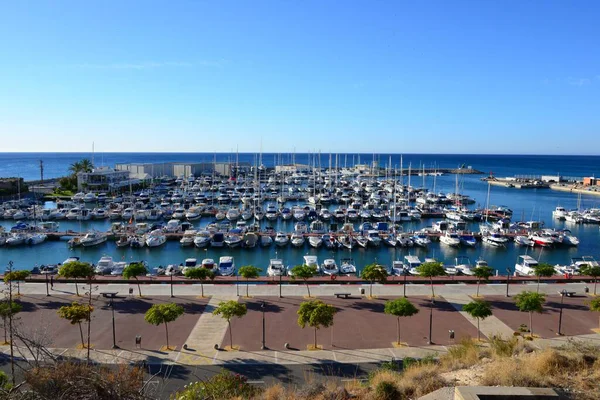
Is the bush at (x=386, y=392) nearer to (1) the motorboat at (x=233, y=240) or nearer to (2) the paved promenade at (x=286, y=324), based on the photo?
(2) the paved promenade at (x=286, y=324)

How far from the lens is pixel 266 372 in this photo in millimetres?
19016

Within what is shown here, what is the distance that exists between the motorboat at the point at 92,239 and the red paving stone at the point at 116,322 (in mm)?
25812

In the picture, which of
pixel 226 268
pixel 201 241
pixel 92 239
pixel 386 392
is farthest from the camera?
pixel 92 239

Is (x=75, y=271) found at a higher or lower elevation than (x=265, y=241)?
higher

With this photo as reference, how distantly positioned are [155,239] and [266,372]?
37.9 m

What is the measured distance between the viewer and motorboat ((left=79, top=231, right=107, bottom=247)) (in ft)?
175

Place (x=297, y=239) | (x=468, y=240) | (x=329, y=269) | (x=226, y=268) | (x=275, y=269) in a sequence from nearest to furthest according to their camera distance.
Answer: (x=275, y=269) → (x=226, y=268) → (x=329, y=269) → (x=297, y=239) → (x=468, y=240)

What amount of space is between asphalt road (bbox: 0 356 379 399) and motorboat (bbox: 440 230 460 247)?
3862 centimetres

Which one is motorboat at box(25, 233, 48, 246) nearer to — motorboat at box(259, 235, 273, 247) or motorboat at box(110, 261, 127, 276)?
motorboat at box(110, 261, 127, 276)

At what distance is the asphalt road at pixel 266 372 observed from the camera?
59.7 ft

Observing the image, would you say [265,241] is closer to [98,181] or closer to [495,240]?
[495,240]

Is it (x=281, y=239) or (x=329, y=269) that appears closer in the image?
(x=329, y=269)

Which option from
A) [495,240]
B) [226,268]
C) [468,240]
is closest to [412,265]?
[226,268]

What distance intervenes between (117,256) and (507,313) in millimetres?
41540
